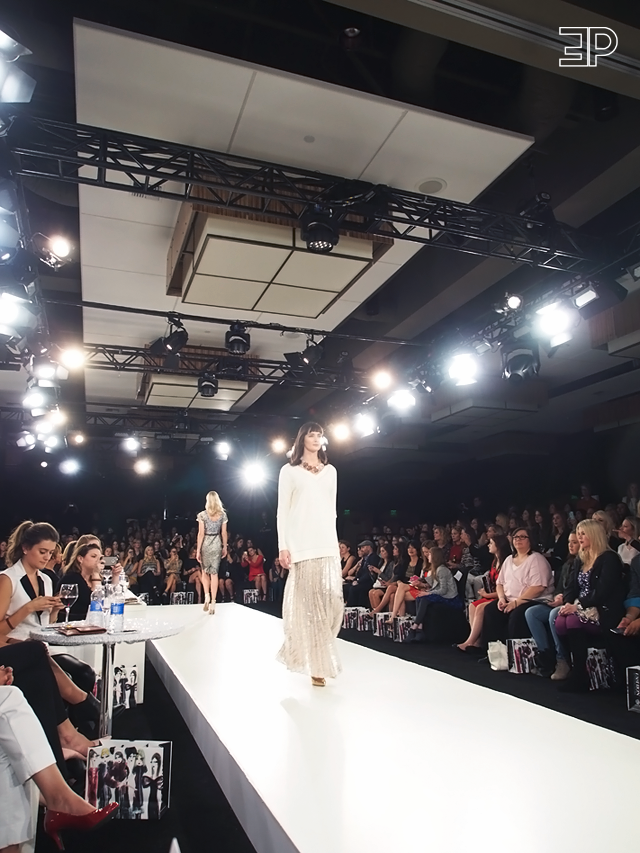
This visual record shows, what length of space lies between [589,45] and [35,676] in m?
2.92

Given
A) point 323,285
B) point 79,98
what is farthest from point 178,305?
point 79,98

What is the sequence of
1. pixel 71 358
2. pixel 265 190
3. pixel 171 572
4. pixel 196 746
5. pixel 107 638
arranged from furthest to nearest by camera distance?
pixel 171 572, pixel 71 358, pixel 265 190, pixel 196 746, pixel 107 638

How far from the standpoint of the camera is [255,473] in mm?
10766

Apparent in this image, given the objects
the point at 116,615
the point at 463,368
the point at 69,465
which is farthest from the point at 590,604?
the point at 69,465

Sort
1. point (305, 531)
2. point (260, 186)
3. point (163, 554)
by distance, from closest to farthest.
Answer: point (305, 531) < point (260, 186) < point (163, 554)

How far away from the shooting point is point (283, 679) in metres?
2.62

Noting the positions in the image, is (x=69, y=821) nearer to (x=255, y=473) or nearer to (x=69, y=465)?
(x=255, y=473)

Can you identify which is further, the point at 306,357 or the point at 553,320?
the point at 306,357

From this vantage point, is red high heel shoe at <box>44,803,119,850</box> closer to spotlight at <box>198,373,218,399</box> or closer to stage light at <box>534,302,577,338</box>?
stage light at <box>534,302,577,338</box>

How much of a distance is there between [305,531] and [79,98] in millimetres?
2202

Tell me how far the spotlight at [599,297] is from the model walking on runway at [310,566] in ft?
7.90

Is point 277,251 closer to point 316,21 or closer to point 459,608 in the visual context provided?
point 316,21

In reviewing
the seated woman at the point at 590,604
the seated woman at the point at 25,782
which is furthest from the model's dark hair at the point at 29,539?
the seated woman at the point at 590,604

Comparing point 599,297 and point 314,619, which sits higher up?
point 599,297
